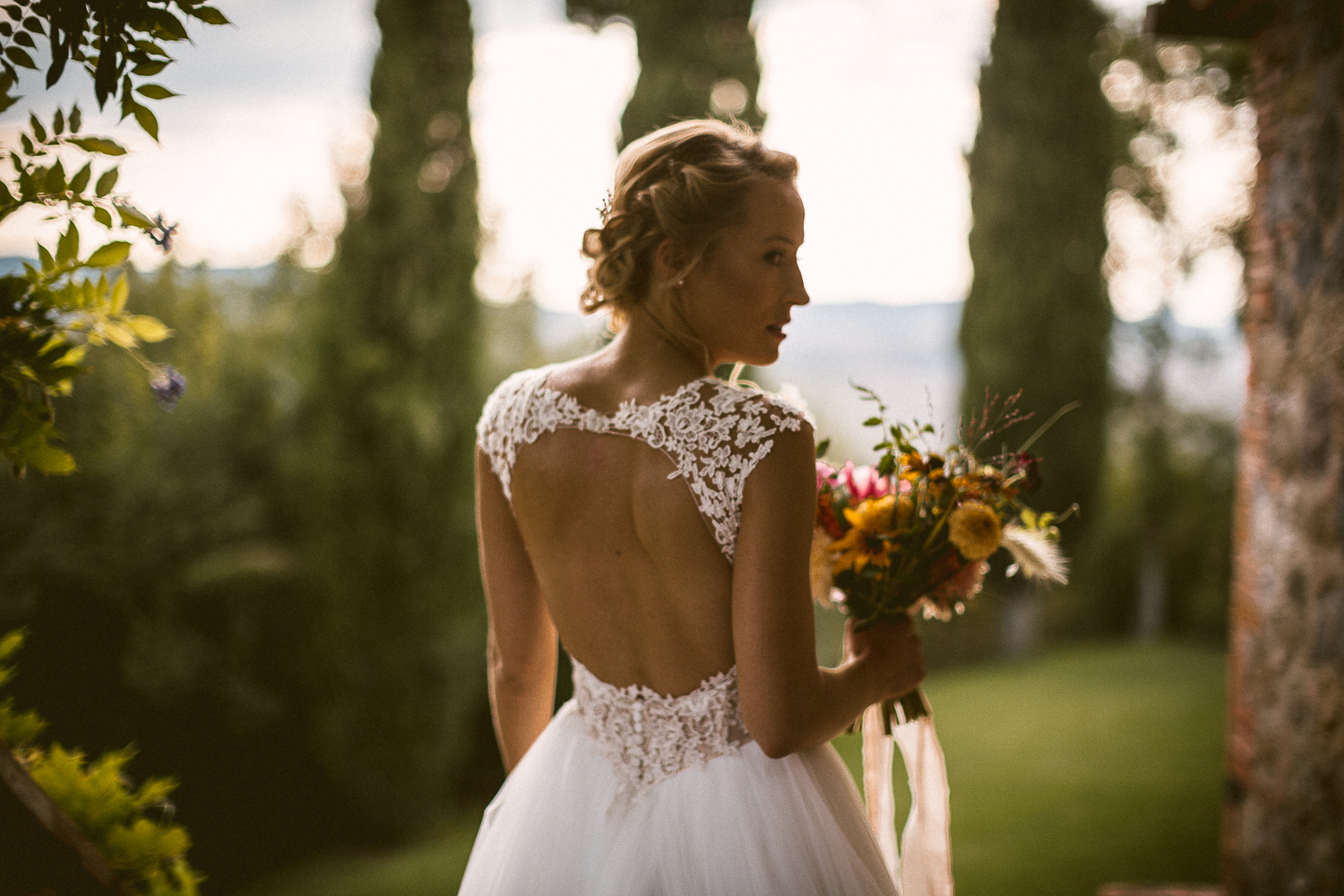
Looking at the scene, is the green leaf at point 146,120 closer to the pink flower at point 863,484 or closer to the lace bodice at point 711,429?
the lace bodice at point 711,429

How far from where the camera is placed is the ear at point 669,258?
4.53ft

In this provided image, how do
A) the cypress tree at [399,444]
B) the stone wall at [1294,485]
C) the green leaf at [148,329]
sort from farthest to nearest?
the cypress tree at [399,444], the stone wall at [1294,485], the green leaf at [148,329]

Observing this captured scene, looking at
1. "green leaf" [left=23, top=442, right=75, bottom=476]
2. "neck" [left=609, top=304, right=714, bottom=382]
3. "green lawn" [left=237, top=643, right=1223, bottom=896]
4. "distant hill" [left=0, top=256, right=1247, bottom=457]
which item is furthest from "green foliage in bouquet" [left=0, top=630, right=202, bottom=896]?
"green lawn" [left=237, top=643, right=1223, bottom=896]

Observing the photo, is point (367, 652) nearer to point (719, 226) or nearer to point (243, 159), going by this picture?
point (243, 159)

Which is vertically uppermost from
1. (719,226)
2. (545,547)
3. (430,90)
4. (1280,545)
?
(430,90)

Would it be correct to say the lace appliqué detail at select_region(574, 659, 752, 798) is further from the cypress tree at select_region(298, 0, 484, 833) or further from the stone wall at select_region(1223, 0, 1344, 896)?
the cypress tree at select_region(298, 0, 484, 833)

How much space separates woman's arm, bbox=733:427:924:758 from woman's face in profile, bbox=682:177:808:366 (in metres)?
0.23

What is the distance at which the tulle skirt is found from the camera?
4.52 feet

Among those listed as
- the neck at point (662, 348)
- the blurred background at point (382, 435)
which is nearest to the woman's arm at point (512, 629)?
the neck at point (662, 348)

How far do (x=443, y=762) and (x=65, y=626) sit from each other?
2145 millimetres

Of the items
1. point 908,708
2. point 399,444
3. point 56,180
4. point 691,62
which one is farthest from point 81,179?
point 691,62

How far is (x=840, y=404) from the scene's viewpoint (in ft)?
23.1

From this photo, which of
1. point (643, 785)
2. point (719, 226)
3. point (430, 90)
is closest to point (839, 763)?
point (643, 785)

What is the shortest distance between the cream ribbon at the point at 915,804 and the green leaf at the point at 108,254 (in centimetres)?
162
